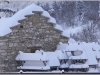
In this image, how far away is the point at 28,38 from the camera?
10516 millimetres

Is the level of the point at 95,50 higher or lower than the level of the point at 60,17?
lower

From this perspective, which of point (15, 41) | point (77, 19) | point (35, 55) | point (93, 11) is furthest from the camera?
point (77, 19)

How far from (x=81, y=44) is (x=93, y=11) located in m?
45.4

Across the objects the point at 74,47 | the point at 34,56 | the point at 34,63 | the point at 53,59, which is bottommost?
the point at 34,63

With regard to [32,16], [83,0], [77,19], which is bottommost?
[32,16]

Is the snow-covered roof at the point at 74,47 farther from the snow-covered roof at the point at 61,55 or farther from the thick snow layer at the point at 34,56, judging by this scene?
the thick snow layer at the point at 34,56

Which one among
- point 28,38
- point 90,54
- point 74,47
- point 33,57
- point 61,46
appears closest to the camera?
point 33,57

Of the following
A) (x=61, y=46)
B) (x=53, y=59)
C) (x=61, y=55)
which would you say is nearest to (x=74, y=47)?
(x=61, y=55)

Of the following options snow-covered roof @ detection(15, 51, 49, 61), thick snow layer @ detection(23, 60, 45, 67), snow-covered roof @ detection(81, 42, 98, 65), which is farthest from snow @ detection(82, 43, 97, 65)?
thick snow layer @ detection(23, 60, 45, 67)

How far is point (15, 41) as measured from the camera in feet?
33.8

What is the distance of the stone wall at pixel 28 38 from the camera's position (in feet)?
33.2

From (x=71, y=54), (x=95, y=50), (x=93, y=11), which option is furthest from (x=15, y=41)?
(x=93, y=11)

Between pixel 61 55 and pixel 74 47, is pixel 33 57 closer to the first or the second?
pixel 61 55

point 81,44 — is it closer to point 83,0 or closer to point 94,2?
point 83,0
